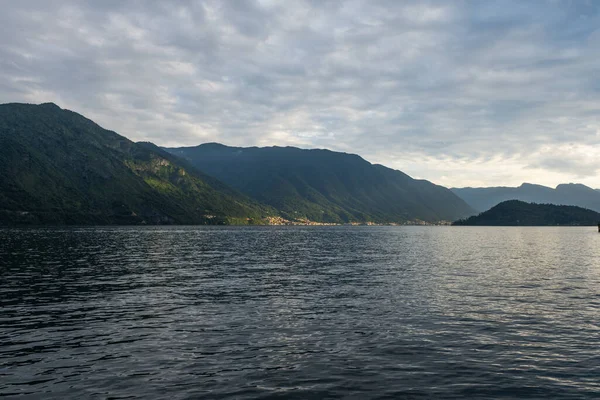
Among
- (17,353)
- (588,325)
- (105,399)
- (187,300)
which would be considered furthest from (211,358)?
(588,325)

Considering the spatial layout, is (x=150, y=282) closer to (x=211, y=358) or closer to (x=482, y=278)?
(x=211, y=358)

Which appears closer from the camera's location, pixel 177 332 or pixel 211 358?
pixel 211 358

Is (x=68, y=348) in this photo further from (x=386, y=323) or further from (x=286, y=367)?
(x=386, y=323)

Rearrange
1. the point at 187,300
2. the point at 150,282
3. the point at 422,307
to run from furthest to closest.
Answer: the point at 150,282 → the point at 187,300 → the point at 422,307

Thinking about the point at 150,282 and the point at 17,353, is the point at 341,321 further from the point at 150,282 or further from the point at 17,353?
the point at 150,282

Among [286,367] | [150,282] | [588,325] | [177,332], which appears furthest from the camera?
[150,282]

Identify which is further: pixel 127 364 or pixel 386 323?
pixel 386 323

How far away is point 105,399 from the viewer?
19.7 metres

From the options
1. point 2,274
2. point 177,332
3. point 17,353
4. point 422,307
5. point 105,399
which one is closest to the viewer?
point 105,399

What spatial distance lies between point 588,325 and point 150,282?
51.4 metres

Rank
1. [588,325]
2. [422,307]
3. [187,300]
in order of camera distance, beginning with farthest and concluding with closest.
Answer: [187,300], [422,307], [588,325]

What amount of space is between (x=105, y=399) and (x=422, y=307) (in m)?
31.2

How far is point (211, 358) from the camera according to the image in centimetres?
2575

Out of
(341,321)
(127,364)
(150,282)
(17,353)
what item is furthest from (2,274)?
(341,321)
